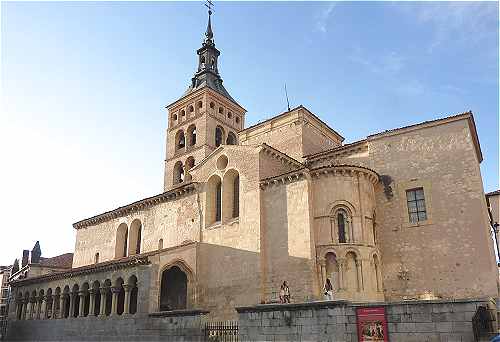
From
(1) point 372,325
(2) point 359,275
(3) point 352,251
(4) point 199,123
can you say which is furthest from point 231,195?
(4) point 199,123

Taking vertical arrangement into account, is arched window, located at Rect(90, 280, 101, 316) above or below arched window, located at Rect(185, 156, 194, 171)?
below

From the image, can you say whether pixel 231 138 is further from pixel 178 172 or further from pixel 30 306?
pixel 30 306

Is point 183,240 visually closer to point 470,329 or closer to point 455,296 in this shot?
point 455,296

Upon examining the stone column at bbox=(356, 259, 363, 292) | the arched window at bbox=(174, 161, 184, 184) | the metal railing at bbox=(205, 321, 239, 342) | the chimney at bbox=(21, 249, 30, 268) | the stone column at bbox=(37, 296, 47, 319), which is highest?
the arched window at bbox=(174, 161, 184, 184)

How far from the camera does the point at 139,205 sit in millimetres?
31031

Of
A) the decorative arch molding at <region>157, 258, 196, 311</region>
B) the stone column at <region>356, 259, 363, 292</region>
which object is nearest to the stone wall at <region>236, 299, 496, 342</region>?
the stone column at <region>356, 259, 363, 292</region>

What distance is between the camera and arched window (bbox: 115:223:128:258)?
105 ft

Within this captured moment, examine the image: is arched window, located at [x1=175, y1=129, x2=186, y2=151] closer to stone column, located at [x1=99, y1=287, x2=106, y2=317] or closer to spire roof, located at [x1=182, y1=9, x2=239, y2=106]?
spire roof, located at [x1=182, y1=9, x2=239, y2=106]

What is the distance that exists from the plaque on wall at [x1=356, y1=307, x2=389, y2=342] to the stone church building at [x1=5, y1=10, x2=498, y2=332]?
6578 mm

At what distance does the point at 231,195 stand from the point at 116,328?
31.1ft

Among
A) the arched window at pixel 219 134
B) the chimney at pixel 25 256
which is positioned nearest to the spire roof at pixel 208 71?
the arched window at pixel 219 134

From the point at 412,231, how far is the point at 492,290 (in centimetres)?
418

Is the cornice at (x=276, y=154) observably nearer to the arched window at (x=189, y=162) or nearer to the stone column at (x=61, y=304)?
the arched window at (x=189, y=162)

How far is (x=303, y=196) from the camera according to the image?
21.7 m
